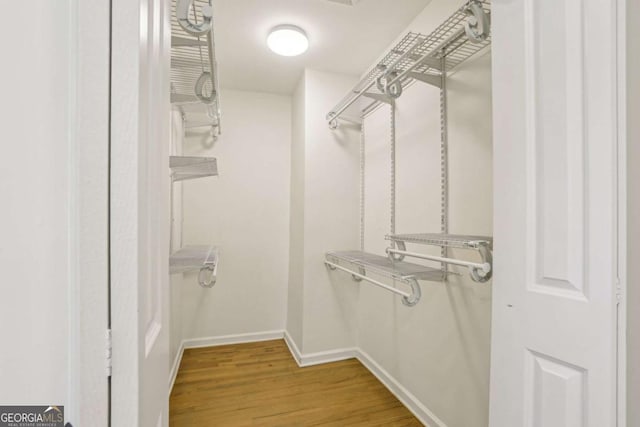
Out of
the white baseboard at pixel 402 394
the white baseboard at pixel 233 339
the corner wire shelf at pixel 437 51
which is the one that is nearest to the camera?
the corner wire shelf at pixel 437 51

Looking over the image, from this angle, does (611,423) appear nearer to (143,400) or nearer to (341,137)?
(143,400)

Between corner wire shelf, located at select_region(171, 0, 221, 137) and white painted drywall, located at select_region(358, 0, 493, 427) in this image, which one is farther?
white painted drywall, located at select_region(358, 0, 493, 427)

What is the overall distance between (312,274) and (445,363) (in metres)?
1.19

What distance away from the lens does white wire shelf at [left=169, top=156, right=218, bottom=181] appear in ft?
4.25

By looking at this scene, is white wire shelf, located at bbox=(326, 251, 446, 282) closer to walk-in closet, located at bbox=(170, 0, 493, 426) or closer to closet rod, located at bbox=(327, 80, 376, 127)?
walk-in closet, located at bbox=(170, 0, 493, 426)

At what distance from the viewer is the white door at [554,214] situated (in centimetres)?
68

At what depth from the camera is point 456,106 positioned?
4.90 ft

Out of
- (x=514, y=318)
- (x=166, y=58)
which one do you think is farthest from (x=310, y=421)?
(x=166, y=58)

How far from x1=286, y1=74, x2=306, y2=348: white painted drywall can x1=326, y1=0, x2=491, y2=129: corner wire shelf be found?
696 millimetres

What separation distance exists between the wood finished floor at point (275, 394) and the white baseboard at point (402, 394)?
3 cm

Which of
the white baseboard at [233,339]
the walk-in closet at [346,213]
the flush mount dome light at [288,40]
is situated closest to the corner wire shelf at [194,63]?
the walk-in closet at [346,213]
